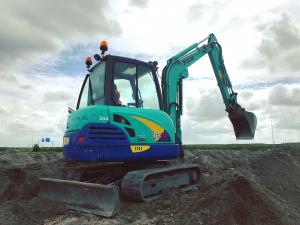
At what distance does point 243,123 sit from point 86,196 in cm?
576

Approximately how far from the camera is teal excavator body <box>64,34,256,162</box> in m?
6.80

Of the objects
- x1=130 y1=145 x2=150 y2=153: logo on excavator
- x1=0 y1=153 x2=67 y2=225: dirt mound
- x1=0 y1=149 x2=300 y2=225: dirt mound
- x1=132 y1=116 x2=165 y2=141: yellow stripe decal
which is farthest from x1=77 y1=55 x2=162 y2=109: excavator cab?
x1=0 y1=153 x2=67 y2=225: dirt mound

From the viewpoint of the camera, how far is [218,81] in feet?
35.4

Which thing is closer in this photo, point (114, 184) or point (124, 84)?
point (114, 184)

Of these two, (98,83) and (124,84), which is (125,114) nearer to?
(124,84)

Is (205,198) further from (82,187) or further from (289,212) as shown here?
(82,187)

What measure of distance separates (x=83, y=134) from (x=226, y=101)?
5.32 meters

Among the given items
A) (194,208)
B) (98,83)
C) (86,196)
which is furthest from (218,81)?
(86,196)

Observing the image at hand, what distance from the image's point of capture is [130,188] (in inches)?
266

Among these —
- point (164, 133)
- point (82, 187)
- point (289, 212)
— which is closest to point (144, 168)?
point (164, 133)

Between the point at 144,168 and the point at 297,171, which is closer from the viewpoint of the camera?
the point at 144,168

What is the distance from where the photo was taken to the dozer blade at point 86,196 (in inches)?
241

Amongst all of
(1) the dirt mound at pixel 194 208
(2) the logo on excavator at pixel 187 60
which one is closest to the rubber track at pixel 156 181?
(1) the dirt mound at pixel 194 208

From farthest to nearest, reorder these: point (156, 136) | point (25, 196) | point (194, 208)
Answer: point (25, 196), point (156, 136), point (194, 208)
